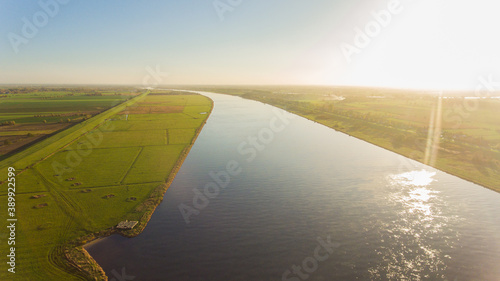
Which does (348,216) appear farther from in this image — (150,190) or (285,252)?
(150,190)

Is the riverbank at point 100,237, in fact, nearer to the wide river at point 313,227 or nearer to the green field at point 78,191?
the green field at point 78,191

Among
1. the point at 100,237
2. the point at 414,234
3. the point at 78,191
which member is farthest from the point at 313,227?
the point at 78,191

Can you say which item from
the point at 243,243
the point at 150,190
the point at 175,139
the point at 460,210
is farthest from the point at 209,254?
the point at 175,139

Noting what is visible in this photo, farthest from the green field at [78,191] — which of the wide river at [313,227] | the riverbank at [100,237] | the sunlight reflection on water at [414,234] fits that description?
the sunlight reflection on water at [414,234]

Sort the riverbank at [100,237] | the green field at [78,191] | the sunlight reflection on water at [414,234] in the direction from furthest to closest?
the green field at [78,191], the sunlight reflection on water at [414,234], the riverbank at [100,237]

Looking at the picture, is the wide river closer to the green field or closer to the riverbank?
the riverbank

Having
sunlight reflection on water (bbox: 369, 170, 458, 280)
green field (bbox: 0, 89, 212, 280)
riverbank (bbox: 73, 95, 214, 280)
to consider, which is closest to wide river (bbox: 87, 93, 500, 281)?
sunlight reflection on water (bbox: 369, 170, 458, 280)
